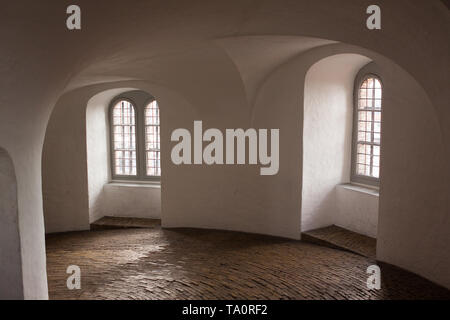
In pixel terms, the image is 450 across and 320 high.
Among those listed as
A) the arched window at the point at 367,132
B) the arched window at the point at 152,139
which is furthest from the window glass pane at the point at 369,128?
the arched window at the point at 152,139

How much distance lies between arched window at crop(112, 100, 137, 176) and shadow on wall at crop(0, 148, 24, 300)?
27.4ft

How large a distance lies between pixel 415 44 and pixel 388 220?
3.66 metres

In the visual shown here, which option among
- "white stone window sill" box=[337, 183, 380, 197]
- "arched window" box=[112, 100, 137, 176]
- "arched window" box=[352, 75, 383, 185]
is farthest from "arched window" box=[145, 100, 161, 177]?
"arched window" box=[352, 75, 383, 185]

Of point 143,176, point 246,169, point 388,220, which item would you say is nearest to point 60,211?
point 143,176

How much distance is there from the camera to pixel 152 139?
45.0ft

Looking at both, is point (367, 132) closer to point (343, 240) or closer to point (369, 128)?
point (369, 128)

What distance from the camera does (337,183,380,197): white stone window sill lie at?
33.3 ft

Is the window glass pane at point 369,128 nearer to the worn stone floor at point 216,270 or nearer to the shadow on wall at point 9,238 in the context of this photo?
the worn stone floor at point 216,270

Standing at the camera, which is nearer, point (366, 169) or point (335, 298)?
point (335, 298)

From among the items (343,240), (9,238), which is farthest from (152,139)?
(9,238)

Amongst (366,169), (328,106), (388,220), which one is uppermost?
(328,106)

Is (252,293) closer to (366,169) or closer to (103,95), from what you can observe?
(366,169)

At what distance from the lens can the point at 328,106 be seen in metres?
10.5

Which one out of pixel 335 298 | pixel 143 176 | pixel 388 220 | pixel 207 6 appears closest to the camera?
pixel 207 6
